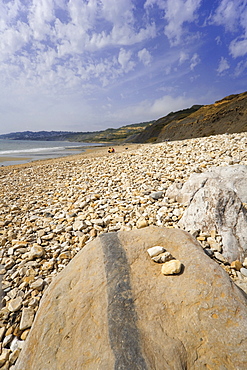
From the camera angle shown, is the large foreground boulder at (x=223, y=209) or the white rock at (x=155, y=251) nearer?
the white rock at (x=155, y=251)

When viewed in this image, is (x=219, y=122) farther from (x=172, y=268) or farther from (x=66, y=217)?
(x=172, y=268)

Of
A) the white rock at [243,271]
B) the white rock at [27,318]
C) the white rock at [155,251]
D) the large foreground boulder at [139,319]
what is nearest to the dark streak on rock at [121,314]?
the large foreground boulder at [139,319]

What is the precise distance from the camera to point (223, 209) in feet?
9.41

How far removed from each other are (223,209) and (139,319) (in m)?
2.21

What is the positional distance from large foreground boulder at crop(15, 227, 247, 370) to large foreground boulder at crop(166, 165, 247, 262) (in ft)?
3.11

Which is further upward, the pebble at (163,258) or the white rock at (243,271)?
the pebble at (163,258)

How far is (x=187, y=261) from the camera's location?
1.88 m

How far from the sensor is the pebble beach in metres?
2.23

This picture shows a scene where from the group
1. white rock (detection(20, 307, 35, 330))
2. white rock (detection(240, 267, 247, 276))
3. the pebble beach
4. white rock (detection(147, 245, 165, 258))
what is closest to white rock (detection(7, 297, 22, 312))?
the pebble beach

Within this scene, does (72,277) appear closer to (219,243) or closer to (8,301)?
(8,301)

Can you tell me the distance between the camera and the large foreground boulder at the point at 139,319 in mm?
1182

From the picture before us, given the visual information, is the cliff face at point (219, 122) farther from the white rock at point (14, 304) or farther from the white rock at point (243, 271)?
the white rock at point (14, 304)

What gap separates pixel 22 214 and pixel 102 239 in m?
3.50

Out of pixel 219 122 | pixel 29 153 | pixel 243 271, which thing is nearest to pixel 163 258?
pixel 243 271
